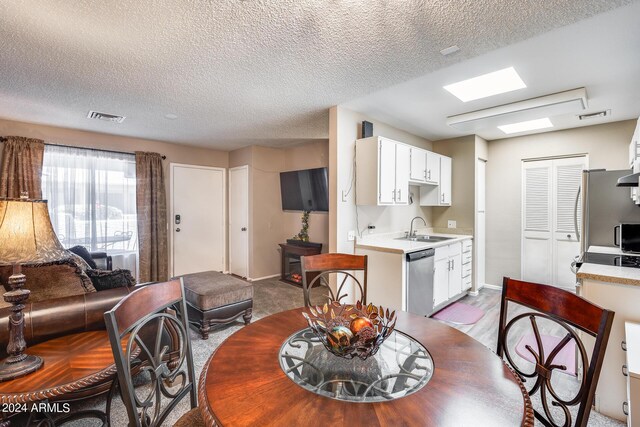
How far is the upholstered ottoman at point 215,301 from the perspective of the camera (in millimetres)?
2894

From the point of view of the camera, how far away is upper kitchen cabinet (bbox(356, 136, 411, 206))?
3.25 meters

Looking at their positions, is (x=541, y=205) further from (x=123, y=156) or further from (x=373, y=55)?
(x=123, y=156)

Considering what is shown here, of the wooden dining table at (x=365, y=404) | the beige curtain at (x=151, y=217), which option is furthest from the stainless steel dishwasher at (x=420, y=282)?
the beige curtain at (x=151, y=217)

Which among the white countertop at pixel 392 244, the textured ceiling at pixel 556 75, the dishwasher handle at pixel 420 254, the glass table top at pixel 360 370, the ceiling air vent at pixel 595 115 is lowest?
the glass table top at pixel 360 370

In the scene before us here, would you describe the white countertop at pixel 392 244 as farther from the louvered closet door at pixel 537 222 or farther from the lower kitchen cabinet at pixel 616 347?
the lower kitchen cabinet at pixel 616 347

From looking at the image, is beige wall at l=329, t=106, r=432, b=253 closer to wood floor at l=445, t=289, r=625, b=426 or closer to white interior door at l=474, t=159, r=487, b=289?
wood floor at l=445, t=289, r=625, b=426

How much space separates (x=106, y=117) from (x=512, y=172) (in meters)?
5.89

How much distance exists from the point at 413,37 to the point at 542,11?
0.72 metres

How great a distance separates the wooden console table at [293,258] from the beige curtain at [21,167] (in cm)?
358

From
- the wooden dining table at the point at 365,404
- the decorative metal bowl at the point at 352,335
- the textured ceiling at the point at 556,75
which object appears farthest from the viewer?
the textured ceiling at the point at 556,75

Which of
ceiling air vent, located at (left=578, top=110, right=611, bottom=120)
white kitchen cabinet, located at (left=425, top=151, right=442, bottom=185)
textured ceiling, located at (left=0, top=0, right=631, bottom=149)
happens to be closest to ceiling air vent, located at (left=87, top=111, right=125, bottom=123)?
textured ceiling, located at (left=0, top=0, right=631, bottom=149)

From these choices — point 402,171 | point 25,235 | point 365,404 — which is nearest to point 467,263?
point 402,171

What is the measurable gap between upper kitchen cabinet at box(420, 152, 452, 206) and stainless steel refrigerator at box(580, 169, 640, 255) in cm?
164

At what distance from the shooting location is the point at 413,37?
1.95 metres
